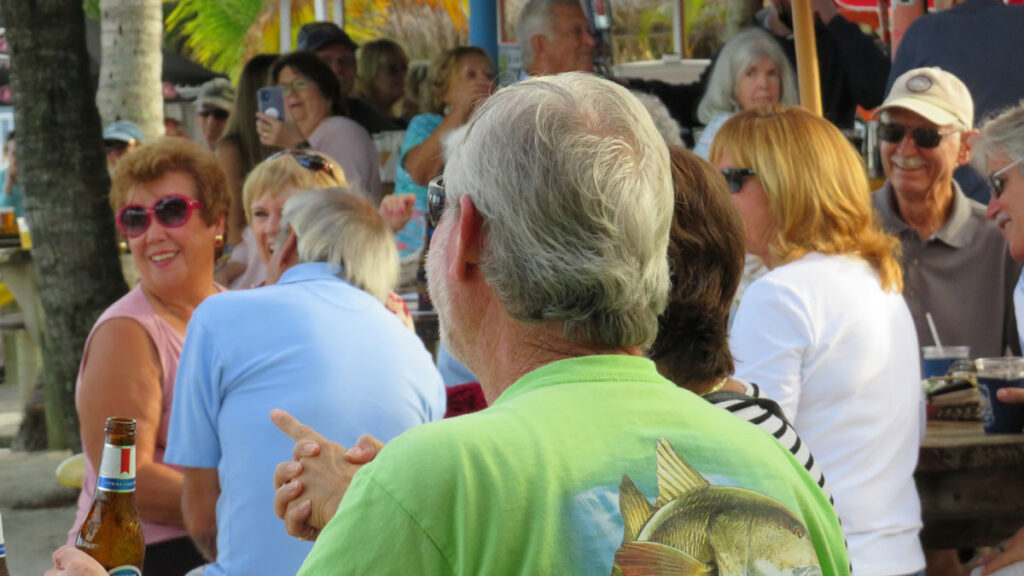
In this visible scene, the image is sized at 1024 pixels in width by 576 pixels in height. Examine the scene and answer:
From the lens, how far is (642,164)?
1459 millimetres

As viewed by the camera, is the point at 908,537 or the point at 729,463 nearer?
the point at 729,463

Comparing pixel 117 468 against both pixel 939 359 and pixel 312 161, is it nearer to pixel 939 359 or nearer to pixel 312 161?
pixel 312 161

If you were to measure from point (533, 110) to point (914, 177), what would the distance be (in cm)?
356

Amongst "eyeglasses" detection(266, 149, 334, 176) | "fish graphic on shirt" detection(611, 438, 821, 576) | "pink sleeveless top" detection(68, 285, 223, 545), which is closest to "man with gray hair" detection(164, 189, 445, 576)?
"pink sleeveless top" detection(68, 285, 223, 545)

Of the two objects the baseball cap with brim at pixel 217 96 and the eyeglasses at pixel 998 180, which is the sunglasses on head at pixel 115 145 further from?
the eyeglasses at pixel 998 180

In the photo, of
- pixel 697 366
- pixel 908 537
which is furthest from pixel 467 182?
pixel 908 537

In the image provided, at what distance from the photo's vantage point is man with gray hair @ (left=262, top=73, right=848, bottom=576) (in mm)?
1263

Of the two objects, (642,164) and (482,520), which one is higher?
(642,164)

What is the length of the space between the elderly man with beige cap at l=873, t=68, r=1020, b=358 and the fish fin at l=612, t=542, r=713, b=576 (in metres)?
3.50

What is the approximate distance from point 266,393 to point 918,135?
285 centimetres

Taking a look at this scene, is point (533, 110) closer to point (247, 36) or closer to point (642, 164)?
point (642, 164)

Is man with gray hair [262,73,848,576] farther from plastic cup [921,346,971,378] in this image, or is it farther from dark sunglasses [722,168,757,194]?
plastic cup [921,346,971,378]

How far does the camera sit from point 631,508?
4.32ft

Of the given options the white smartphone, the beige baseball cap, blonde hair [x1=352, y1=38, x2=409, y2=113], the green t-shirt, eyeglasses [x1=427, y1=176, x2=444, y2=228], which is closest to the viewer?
the green t-shirt
